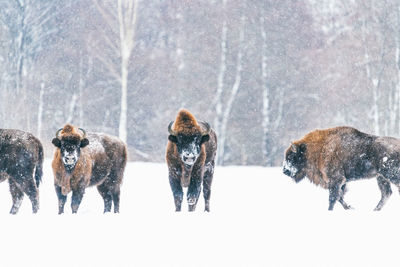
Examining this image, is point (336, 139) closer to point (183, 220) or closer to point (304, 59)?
point (183, 220)

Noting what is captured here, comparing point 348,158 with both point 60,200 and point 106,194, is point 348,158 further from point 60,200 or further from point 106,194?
point 60,200

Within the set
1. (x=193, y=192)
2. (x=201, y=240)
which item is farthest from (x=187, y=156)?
(x=201, y=240)

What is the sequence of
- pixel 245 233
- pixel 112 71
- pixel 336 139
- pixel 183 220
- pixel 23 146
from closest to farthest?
pixel 245 233 < pixel 183 220 < pixel 23 146 < pixel 336 139 < pixel 112 71

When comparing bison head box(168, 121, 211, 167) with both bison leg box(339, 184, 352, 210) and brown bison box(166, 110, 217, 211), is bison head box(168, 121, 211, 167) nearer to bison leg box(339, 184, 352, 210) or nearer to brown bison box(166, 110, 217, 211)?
brown bison box(166, 110, 217, 211)

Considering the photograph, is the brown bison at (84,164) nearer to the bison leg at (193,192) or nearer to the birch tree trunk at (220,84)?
the bison leg at (193,192)

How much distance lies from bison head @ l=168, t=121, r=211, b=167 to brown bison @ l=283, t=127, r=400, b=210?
2274mm

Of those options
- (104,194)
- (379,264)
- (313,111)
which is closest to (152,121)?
(313,111)

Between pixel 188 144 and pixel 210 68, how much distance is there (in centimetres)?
1847

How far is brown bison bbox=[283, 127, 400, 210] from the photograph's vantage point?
10.6 meters

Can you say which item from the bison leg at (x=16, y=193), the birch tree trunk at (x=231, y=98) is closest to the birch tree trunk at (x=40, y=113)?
the birch tree trunk at (x=231, y=98)

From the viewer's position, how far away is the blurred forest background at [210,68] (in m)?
27.3

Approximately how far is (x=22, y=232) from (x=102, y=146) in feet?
13.1

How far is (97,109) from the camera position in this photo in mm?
29234

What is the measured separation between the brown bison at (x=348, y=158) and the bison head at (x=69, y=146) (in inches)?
134
